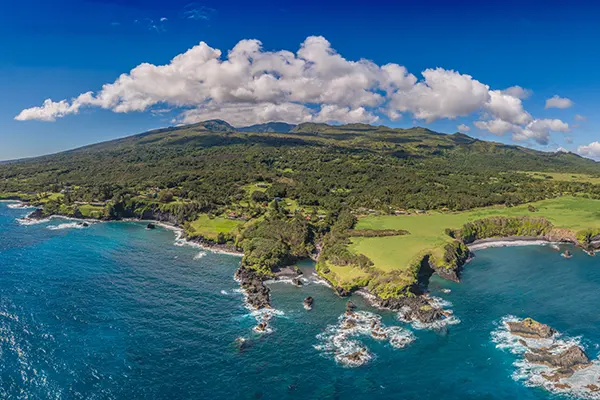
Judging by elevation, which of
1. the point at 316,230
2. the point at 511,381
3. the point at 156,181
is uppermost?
the point at 156,181

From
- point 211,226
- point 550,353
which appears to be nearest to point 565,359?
point 550,353

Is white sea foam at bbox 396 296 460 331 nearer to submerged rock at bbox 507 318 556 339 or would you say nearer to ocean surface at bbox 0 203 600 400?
ocean surface at bbox 0 203 600 400

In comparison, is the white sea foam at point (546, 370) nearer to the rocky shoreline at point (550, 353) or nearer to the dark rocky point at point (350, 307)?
the rocky shoreline at point (550, 353)

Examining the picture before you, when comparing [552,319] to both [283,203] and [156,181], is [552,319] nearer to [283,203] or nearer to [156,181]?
[283,203]

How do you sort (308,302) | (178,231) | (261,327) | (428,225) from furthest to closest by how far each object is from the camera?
(178,231) → (428,225) → (308,302) → (261,327)

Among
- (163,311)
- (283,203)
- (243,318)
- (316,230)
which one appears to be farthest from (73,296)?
(283,203)

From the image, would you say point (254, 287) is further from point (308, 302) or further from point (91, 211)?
point (91, 211)
